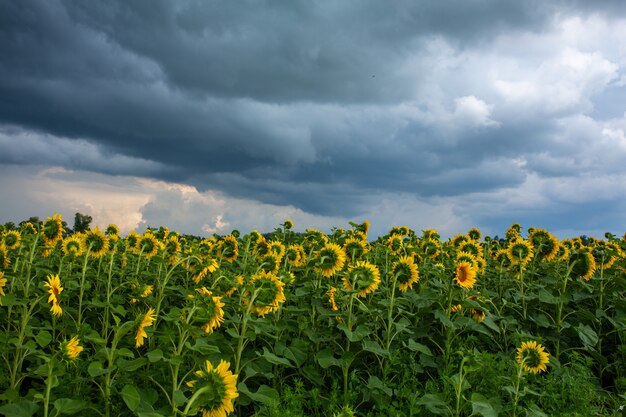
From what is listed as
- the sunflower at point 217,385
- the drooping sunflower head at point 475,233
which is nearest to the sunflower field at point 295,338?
the sunflower at point 217,385

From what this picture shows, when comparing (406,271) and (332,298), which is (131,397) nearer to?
(332,298)

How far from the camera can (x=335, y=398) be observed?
14.0ft

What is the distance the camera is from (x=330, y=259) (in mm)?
5609

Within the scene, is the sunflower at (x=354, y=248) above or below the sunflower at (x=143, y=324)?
above

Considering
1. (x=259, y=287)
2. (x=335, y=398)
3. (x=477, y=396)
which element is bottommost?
(x=335, y=398)

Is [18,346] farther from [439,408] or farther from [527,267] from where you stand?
[527,267]

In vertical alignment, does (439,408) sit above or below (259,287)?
below

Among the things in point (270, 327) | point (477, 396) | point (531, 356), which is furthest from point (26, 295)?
point (531, 356)

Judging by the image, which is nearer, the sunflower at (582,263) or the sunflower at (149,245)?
the sunflower at (149,245)

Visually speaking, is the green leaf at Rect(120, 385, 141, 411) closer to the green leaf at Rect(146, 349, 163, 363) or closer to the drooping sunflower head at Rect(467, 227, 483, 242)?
the green leaf at Rect(146, 349, 163, 363)

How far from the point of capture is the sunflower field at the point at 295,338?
3.71 m

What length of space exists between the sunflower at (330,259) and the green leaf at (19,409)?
2941mm

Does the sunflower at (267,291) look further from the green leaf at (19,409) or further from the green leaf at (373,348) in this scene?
the green leaf at (19,409)

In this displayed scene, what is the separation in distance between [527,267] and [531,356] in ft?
13.5
